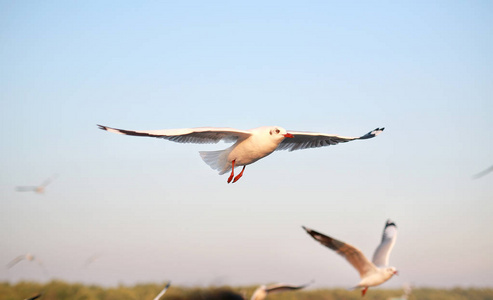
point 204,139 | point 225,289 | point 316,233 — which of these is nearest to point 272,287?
point 316,233

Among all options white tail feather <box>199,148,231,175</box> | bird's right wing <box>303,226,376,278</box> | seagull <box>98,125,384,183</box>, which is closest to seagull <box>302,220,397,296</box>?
bird's right wing <box>303,226,376,278</box>

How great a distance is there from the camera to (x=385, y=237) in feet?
39.3

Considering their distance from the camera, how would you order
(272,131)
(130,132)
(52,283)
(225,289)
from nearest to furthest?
(225,289) → (130,132) → (272,131) → (52,283)

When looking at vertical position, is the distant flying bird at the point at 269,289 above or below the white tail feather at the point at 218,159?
below

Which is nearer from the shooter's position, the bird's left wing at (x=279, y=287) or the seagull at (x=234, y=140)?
the bird's left wing at (x=279, y=287)

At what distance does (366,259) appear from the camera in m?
10.0

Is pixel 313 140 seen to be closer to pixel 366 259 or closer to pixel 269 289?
pixel 366 259

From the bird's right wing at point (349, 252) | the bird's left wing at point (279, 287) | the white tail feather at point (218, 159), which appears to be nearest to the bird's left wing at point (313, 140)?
the white tail feather at point (218, 159)

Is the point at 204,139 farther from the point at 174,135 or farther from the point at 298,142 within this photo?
the point at 298,142

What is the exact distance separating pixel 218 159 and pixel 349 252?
9.33ft

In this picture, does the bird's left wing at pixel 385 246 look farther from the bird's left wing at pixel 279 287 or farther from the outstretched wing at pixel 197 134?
the outstretched wing at pixel 197 134

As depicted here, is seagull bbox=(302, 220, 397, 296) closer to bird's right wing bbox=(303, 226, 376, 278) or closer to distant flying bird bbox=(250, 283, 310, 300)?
bird's right wing bbox=(303, 226, 376, 278)

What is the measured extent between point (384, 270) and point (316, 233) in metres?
2.05

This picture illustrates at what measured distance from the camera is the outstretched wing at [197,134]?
8.51 metres
